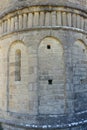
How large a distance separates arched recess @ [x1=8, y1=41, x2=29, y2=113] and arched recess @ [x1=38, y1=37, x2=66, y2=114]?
0.77m

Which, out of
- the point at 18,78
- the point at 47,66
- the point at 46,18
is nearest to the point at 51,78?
the point at 47,66

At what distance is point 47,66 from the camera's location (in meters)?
9.96

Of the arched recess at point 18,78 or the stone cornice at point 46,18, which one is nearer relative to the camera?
the stone cornice at point 46,18

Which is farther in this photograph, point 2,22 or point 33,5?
point 2,22

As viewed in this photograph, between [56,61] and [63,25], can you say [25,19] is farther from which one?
[56,61]

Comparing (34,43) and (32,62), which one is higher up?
(34,43)

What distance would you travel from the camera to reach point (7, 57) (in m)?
11.1

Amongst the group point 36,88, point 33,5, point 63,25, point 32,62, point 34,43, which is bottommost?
point 36,88

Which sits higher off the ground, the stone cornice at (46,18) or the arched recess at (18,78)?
the stone cornice at (46,18)

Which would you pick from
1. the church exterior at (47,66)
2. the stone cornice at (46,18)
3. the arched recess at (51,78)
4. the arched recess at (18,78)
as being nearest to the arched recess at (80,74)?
the church exterior at (47,66)

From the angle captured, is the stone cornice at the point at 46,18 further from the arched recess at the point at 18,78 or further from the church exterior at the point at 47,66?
the arched recess at the point at 18,78

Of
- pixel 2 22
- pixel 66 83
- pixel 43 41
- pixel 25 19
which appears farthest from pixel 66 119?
pixel 2 22

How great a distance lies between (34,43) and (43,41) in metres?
0.45

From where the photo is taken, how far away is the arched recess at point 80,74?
10.3 meters
